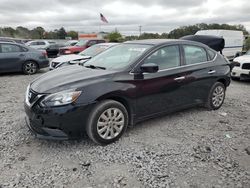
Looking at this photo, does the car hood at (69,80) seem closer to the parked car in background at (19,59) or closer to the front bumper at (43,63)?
the parked car in background at (19,59)

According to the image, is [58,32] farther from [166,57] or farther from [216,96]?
[166,57]

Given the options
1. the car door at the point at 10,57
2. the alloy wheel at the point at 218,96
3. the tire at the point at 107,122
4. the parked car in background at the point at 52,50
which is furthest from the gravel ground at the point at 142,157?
the parked car in background at the point at 52,50

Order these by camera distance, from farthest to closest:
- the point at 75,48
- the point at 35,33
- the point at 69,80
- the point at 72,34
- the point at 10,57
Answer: the point at 72,34 → the point at 35,33 → the point at 75,48 → the point at 10,57 → the point at 69,80

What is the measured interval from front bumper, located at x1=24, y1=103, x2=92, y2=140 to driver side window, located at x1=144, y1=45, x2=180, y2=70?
1.46 meters

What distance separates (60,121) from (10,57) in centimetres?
752

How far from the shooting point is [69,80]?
352cm

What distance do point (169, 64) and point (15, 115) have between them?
3216mm

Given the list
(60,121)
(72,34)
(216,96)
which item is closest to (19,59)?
(60,121)

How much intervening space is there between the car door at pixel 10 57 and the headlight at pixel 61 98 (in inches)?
285

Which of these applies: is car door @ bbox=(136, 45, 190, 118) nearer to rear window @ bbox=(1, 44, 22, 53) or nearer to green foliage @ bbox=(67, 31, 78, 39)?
rear window @ bbox=(1, 44, 22, 53)

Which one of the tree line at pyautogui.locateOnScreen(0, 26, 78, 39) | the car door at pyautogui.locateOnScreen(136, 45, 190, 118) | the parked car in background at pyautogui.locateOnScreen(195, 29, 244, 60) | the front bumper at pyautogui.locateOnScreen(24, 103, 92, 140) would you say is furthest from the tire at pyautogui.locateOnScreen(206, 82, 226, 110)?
the tree line at pyautogui.locateOnScreen(0, 26, 78, 39)

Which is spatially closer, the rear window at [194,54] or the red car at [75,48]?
the rear window at [194,54]

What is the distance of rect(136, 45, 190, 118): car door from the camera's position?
3.93 m

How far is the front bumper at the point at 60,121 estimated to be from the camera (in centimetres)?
323
